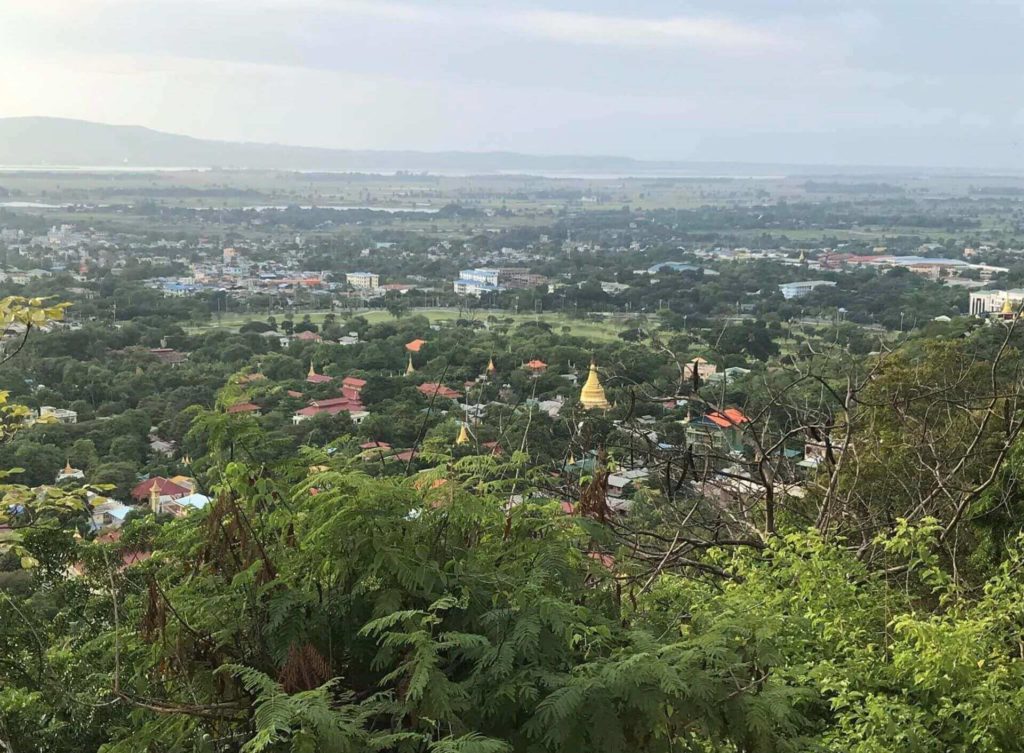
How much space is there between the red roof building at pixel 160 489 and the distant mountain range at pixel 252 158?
66.8m

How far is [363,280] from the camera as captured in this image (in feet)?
131

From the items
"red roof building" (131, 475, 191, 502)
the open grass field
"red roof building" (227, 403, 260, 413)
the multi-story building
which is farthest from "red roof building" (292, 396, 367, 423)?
the multi-story building

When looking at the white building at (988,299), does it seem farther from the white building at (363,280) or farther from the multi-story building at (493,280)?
the white building at (363,280)

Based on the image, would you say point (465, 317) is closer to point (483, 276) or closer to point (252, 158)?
point (483, 276)

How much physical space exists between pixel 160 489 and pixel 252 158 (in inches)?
5055

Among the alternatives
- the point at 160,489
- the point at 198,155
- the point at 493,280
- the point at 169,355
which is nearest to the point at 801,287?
the point at 493,280

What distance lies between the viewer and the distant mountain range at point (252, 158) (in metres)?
78.6

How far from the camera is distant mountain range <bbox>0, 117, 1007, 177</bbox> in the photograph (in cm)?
7862

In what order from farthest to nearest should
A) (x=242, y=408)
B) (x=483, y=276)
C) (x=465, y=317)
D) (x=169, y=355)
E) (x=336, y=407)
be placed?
(x=483, y=276) < (x=465, y=317) < (x=169, y=355) < (x=336, y=407) < (x=242, y=408)

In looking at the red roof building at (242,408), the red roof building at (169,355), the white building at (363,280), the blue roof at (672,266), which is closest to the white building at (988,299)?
the blue roof at (672,266)

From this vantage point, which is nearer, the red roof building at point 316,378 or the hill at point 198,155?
the red roof building at point 316,378

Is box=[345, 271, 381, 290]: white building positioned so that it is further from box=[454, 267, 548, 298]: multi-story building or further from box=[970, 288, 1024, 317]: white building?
box=[970, 288, 1024, 317]: white building

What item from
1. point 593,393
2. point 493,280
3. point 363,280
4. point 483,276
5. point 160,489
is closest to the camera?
point 160,489

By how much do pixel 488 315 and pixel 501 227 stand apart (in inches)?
1518
